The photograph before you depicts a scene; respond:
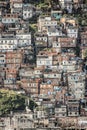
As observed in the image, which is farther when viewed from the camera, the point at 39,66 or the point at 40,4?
the point at 40,4

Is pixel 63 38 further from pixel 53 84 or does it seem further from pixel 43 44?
pixel 53 84

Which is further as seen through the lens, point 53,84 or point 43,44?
point 43,44

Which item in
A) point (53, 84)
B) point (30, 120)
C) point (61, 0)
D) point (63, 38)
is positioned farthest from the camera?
point (61, 0)

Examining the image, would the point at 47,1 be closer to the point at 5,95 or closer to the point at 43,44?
the point at 43,44

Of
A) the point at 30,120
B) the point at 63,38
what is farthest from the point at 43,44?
the point at 30,120

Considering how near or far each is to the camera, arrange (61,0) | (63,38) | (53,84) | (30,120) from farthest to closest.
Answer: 1. (61,0)
2. (63,38)
3. (53,84)
4. (30,120)

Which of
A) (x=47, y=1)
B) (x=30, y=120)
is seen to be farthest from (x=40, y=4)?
(x=30, y=120)

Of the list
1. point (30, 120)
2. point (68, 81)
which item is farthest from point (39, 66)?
point (30, 120)
